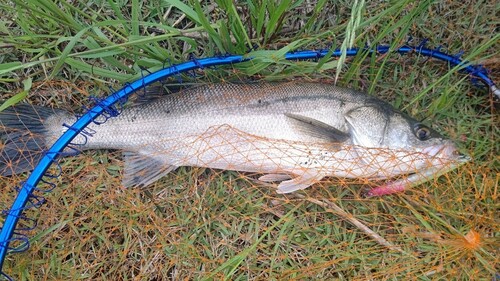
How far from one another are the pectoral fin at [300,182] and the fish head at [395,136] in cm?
33

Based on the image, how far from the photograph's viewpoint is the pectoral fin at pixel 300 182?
2792 mm

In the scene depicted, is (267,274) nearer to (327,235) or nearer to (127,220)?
(327,235)

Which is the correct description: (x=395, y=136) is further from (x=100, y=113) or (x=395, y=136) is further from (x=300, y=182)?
(x=100, y=113)

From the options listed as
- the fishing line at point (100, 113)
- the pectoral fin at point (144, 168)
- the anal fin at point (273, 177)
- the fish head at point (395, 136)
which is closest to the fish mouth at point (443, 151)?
the fish head at point (395, 136)

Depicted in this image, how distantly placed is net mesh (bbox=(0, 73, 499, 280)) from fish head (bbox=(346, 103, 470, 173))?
17 cm

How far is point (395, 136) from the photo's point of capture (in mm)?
2816

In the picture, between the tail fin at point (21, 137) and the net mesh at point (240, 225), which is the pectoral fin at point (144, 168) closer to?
the net mesh at point (240, 225)

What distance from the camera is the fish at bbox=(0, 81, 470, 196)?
109 inches

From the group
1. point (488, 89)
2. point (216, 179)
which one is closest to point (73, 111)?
point (216, 179)

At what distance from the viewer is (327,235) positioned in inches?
116

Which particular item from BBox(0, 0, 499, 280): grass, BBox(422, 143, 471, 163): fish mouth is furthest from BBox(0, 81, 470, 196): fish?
BBox(0, 0, 499, 280): grass

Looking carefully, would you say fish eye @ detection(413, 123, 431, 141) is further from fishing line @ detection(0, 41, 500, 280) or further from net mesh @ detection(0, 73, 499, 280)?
fishing line @ detection(0, 41, 500, 280)

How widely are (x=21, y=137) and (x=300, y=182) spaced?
1773mm

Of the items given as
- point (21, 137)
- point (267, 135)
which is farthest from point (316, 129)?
point (21, 137)
